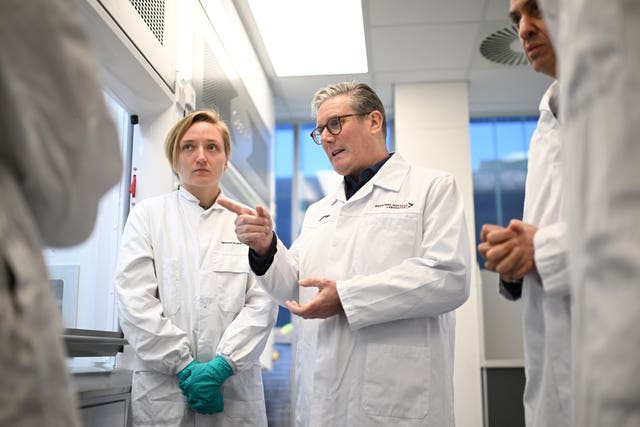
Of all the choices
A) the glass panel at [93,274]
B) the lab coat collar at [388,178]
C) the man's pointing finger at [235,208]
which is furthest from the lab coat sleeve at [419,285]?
the glass panel at [93,274]

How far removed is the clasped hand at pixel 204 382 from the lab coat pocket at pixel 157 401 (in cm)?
4

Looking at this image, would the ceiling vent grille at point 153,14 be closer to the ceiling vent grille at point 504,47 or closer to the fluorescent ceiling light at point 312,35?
the fluorescent ceiling light at point 312,35

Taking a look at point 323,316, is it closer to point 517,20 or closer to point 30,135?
point 517,20

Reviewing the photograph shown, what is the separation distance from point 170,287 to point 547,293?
46.7 inches

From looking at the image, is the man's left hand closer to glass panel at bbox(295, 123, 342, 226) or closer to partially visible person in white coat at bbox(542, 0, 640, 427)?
partially visible person in white coat at bbox(542, 0, 640, 427)

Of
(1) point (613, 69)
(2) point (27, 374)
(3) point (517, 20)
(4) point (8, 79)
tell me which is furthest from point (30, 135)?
(3) point (517, 20)

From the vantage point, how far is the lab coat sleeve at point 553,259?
3.12 ft

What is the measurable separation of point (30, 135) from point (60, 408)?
24 cm

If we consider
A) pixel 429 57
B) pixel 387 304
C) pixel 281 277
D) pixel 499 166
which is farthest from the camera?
pixel 499 166

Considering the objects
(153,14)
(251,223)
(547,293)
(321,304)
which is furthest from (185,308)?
(547,293)

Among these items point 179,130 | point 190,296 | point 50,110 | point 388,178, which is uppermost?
point 179,130

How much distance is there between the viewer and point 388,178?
1.68 m

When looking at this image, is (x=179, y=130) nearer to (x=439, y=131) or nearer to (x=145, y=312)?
(x=145, y=312)

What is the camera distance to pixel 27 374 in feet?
1.56
